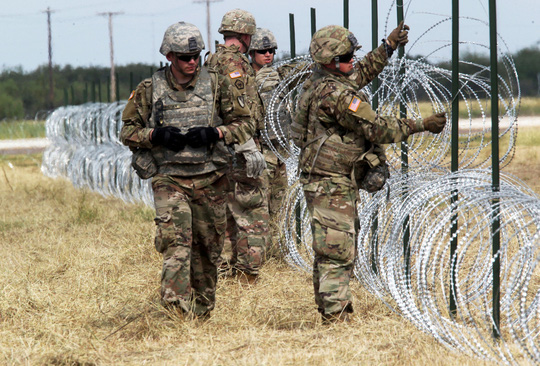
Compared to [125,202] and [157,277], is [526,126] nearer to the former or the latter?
[125,202]

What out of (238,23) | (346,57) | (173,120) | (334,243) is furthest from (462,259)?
(238,23)

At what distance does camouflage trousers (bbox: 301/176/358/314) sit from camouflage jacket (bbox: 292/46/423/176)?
0.10m

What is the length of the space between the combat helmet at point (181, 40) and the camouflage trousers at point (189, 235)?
2.55ft

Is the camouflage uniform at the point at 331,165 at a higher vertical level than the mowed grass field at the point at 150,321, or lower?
higher

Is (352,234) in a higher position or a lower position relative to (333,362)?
higher

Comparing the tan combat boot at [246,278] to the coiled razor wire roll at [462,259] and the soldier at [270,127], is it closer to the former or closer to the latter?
the soldier at [270,127]

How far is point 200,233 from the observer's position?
16.8ft

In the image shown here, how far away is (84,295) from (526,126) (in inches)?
865

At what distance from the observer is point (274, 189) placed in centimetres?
749

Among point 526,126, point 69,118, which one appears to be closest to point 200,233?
point 69,118

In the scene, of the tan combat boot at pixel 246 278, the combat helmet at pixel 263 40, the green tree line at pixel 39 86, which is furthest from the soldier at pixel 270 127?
the green tree line at pixel 39 86

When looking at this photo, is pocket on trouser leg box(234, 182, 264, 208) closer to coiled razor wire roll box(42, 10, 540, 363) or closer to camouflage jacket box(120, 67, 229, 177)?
coiled razor wire roll box(42, 10, 540, 363)

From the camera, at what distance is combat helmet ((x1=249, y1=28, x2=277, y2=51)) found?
23.6 ft

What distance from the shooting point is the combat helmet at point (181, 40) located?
4855 mm
